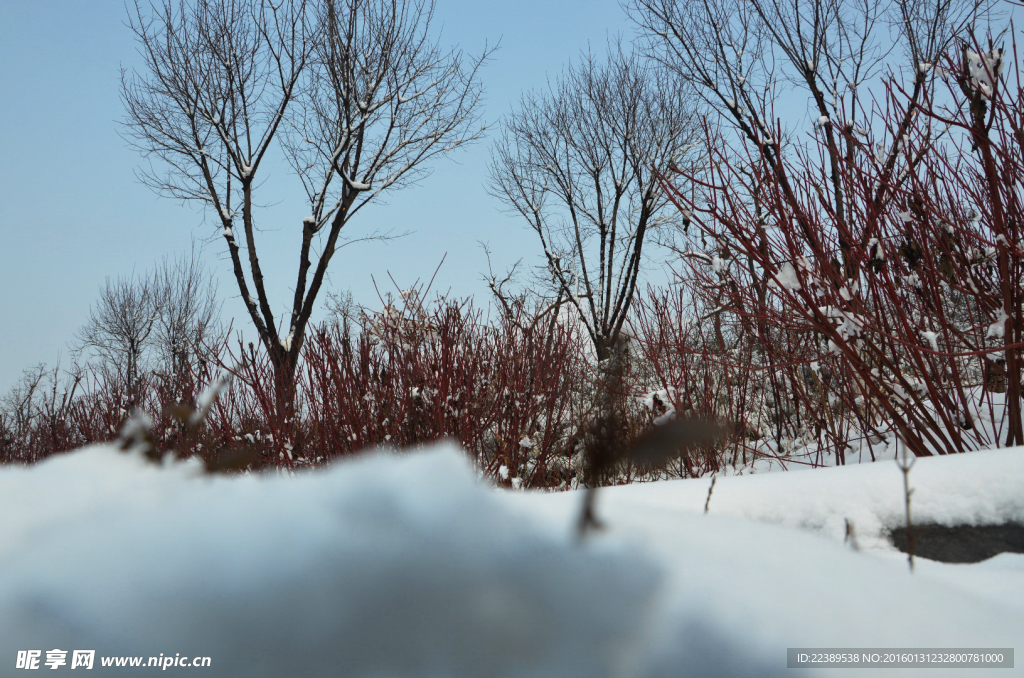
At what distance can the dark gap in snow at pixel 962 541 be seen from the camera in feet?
4.63

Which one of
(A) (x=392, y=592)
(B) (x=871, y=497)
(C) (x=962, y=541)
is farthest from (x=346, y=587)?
(C) (x=962, y=541)

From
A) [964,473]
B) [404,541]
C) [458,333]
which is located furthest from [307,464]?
[404,541]

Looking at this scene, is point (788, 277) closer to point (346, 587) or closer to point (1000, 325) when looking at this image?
point (1000, 325)

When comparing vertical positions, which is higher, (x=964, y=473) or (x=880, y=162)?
(x=880, y=162)

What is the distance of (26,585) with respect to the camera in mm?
462

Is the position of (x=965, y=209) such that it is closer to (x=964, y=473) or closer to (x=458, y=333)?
(x=964, y=473)

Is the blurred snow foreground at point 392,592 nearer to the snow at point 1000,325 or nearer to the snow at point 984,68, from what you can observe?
the snow at point 1000,325

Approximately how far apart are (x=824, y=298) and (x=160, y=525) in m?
2.81

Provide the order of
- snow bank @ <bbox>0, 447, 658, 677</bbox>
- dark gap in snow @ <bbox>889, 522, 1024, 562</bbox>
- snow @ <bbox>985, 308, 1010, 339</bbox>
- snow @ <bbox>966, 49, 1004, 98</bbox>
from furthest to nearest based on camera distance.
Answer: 1. snow @ <bbox>985, 308, 1010, 339</bbox>
2. snow @ <bbox>966, 49, 1004, 98</bbox>
3. dark gap in snow @ <bbox>889, 522, 1024, 562</bbox>
4. snow bank @ <bbox>0, 447, 658, 677</bbox>

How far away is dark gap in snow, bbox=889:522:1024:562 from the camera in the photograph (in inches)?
55.6

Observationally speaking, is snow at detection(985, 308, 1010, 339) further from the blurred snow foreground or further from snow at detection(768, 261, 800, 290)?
the blurred snow foreground

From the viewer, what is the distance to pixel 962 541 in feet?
4.75

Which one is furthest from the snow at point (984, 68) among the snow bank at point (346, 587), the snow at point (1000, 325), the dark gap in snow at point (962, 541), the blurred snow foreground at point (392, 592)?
the snow bank at point (346, 587)

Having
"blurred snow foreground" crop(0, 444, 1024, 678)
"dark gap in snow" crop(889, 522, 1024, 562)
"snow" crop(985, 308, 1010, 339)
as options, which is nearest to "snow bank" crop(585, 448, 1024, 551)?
"dark gap in snow" crop(889, 522, 1024, 562)
